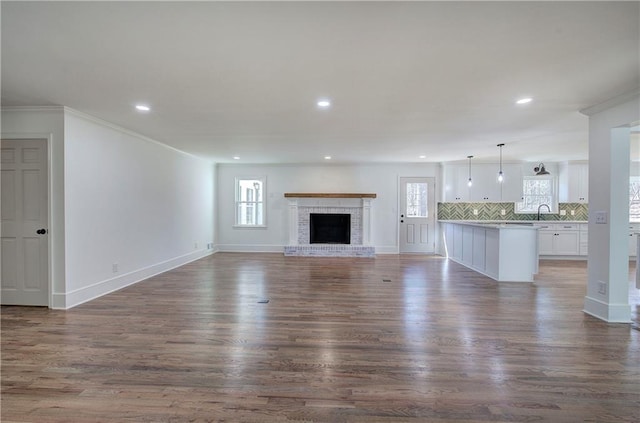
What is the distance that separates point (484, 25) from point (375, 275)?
4358mm

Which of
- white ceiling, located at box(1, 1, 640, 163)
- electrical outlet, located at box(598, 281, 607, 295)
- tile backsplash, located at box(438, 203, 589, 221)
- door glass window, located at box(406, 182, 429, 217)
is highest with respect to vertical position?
white ceiling, located at box(1, 1, 640, 163)

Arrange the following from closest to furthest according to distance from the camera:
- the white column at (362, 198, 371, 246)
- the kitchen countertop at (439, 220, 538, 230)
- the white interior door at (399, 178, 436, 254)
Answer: the kitchen countertop at (439, 220, 538, 230) < the white column at (362, 198, 371, 246) < the white interior door at (399, 178, 436, 254)

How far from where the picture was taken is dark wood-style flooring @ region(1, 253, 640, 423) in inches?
72.3

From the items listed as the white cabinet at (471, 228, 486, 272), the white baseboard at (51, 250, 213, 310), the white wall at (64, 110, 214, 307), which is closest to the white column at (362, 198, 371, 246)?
the white cabinet at (471, 228, 486, 272)

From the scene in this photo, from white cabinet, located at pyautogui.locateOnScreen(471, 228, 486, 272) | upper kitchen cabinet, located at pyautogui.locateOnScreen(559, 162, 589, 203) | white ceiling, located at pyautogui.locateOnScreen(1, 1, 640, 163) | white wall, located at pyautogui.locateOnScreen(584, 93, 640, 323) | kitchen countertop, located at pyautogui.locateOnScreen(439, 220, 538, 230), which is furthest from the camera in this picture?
upper kitchen cabinet, located at pyautogui.locateOnScreen(559, 162, 589, 203)

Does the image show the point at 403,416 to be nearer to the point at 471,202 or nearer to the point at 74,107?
the point at 74,107

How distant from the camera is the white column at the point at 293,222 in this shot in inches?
312

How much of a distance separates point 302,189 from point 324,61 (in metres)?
5.85

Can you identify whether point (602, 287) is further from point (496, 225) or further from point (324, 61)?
point (324, 61)

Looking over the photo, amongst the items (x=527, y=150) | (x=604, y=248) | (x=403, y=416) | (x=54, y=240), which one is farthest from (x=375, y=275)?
(x=54, y=240)

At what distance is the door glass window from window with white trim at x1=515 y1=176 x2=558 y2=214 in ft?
7.92

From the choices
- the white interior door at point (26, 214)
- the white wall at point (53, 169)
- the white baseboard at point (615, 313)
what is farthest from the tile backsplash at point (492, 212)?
the white interior door at point (26, 214)

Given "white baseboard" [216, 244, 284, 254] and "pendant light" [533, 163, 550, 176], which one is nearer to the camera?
"pendant light" [533, 163, 550, 176]

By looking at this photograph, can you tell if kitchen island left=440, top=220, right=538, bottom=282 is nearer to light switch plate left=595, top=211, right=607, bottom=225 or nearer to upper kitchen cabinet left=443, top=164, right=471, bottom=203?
light switch plate left=595, top=211, right=607, bottom=225
